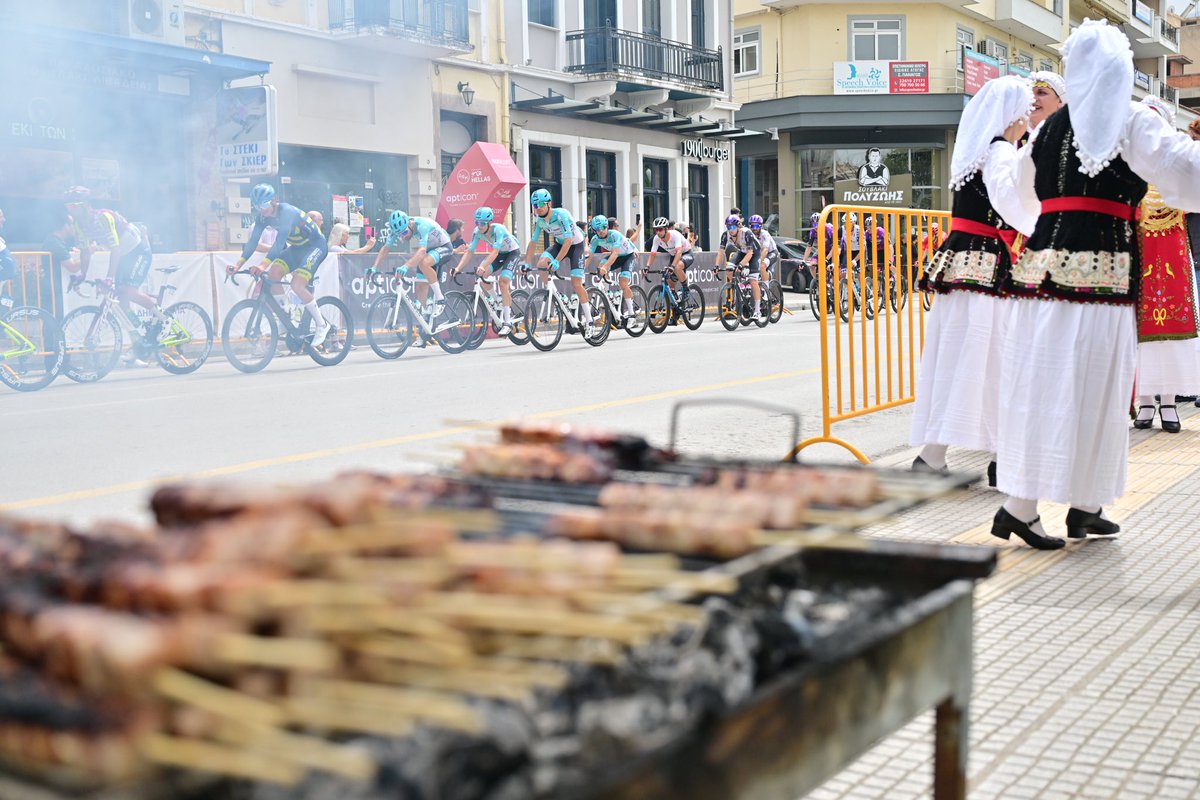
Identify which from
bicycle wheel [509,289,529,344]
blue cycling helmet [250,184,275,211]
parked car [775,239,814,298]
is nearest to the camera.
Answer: blue cycling helmet [250,184,275,211]

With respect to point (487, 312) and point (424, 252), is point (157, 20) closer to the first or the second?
point (424, 252)

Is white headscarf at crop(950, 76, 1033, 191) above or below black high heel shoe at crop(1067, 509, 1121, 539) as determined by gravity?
above

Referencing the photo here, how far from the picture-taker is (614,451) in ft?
8.19

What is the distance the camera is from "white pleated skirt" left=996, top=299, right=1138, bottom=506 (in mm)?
4848

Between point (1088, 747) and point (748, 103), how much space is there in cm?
4072

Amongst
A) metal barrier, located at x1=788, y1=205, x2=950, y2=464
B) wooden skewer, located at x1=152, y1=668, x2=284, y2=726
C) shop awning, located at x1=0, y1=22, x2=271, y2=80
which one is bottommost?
wooden skewer, located at x1=152, y1=668, x2=284, y2=726

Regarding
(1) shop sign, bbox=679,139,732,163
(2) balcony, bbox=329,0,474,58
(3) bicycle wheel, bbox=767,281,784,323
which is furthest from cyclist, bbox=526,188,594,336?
(1) shop sign, bbox=679,139,732,163

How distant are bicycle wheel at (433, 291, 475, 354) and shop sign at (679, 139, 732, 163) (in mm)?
19149

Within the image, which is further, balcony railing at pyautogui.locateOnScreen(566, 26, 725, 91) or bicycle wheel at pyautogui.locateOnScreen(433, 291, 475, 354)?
balcony railing at pyautogui.locateOnScreen(566, 26, 725, 91)

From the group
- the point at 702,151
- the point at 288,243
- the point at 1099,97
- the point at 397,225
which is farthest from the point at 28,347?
the point at 702,151

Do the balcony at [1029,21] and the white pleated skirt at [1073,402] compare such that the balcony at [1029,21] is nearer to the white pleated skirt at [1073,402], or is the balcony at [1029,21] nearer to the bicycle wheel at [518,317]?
the bicycle wheel at [518,317]

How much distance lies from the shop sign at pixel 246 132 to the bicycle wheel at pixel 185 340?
226 inches

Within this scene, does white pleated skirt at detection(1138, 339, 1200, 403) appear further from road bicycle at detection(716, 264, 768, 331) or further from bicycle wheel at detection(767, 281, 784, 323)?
bicycle wheel at detection(767, 281, 784, 323)

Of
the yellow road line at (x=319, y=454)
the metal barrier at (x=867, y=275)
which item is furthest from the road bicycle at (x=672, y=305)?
the metal barrier at (x=867, y=275)
